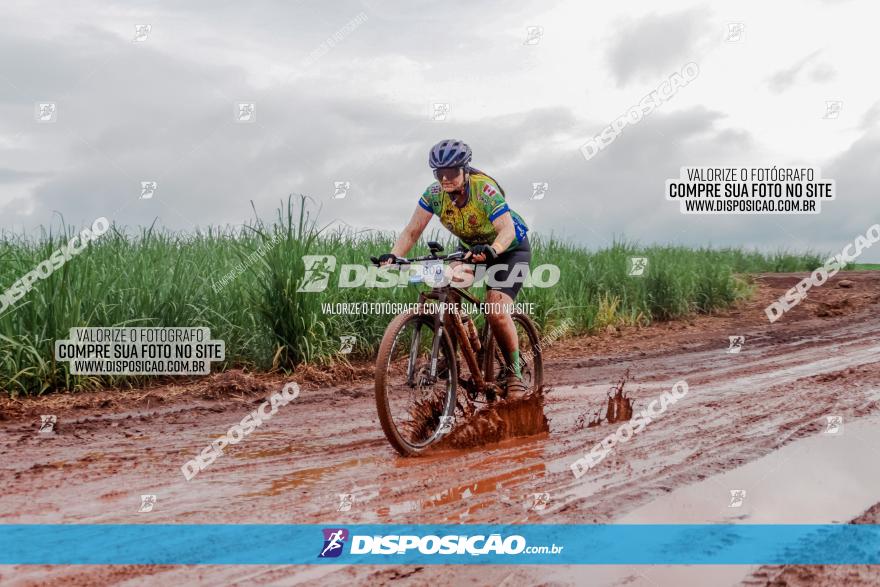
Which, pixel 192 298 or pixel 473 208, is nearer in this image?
pixel 473 208

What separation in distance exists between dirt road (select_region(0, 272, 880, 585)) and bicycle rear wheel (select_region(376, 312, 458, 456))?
0.83ft

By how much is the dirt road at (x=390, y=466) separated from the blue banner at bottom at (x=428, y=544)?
11 centimetres

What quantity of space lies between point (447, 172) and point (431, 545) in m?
3.07

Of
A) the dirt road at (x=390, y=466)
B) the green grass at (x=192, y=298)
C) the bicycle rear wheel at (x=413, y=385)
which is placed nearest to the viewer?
the dirt road at (x=390, y=466)

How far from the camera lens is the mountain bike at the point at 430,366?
588 cm

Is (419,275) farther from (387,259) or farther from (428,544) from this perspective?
(428,544)

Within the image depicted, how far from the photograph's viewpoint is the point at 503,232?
A: 6.30m

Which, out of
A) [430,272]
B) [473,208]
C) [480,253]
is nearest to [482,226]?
[473,208]

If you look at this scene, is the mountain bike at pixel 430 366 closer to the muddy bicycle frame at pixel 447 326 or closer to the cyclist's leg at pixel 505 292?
the muddy bicycle frame at pixel 447 326

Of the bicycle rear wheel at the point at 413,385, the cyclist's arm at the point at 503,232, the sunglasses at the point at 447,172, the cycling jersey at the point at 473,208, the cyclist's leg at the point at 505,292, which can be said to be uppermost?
the sunglasses at the point at 447,172

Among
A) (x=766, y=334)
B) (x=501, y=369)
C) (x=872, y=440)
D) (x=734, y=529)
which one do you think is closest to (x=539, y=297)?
(x=766, y=334)

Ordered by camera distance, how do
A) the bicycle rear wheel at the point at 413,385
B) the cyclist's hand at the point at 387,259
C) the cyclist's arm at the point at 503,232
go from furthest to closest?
the cyclist's arm at the point at 503,232, the cyclist's hand at the point at 387,259, the bicycle rear wheel at the point at 413,385

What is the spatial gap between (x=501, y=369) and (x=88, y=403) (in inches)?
161

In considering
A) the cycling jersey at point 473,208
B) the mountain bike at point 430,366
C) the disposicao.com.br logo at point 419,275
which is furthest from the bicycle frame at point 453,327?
the cycling jersey at point 473,208
